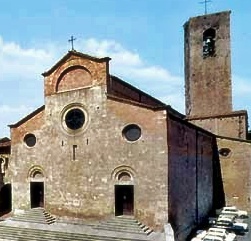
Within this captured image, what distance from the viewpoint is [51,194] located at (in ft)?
64.1

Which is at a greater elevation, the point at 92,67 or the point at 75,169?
the point at 92,67

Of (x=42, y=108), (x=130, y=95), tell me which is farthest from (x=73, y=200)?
(x=130, y=95)

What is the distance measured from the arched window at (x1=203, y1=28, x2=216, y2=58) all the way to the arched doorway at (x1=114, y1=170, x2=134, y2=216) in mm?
16232

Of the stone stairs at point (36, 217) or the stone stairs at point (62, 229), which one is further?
the stone stairs at point (36, 217)

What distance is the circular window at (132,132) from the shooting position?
1752cm

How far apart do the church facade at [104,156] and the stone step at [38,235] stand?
132cm

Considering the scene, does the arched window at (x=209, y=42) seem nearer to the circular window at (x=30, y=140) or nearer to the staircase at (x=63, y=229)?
the circular window at (x=30, y=140)

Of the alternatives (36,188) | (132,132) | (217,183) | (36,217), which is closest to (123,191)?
(132,132)

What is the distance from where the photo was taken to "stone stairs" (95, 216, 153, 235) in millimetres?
16438

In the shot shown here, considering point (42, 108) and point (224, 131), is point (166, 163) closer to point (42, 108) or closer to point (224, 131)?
point (42, 108)

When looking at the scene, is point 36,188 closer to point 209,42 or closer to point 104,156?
point 104,156

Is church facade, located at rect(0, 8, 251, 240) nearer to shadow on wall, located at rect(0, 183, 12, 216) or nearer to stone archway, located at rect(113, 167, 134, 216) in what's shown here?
stone archway, located at rect(113, 167, 134, 216)

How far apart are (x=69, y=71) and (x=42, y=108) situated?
2.77 m

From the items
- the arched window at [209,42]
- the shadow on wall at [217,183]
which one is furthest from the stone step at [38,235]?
the arched window at [209,42]
